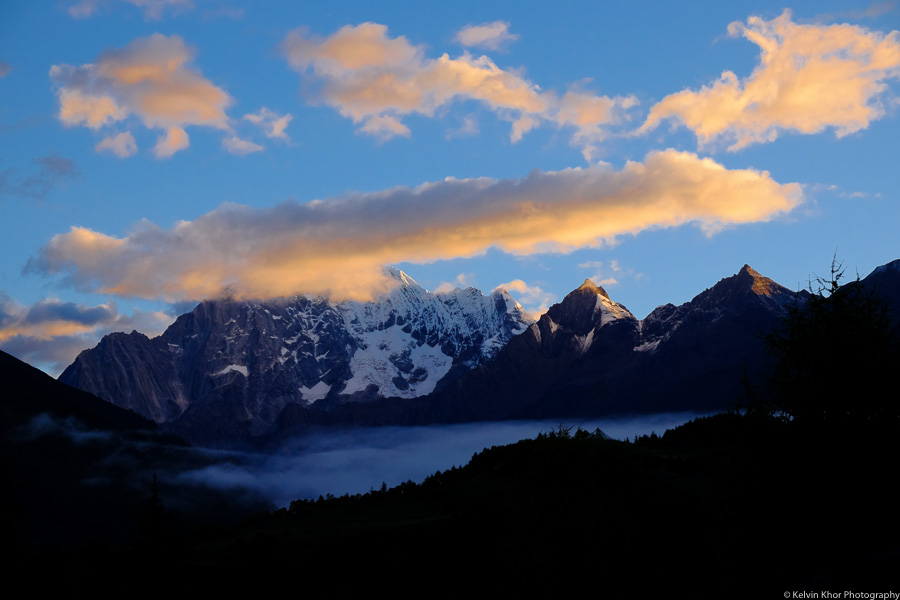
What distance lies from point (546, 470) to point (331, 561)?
22663 mm

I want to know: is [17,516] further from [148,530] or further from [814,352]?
[814,352]

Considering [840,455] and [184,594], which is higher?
[840,455]

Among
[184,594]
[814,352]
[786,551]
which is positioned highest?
[814,352]

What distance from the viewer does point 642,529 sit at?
46969 mm

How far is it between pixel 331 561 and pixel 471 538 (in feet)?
30.9

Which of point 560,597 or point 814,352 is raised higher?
point 814,352

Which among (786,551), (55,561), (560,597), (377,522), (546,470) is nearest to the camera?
(786,551)

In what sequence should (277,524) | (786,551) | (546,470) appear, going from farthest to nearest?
(277,524) → (546,470) → (786,551)

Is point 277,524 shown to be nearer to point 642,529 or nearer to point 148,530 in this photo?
point 148,530

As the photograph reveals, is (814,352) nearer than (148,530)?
Yes

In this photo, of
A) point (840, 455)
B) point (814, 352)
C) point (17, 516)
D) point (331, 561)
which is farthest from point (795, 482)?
point (17, 516)

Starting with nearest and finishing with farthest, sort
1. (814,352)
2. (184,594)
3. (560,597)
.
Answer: (814,352)
(560,597)
(184,594)

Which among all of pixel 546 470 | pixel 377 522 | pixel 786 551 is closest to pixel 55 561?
pixel 377 522

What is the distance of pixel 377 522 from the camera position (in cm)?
7419
